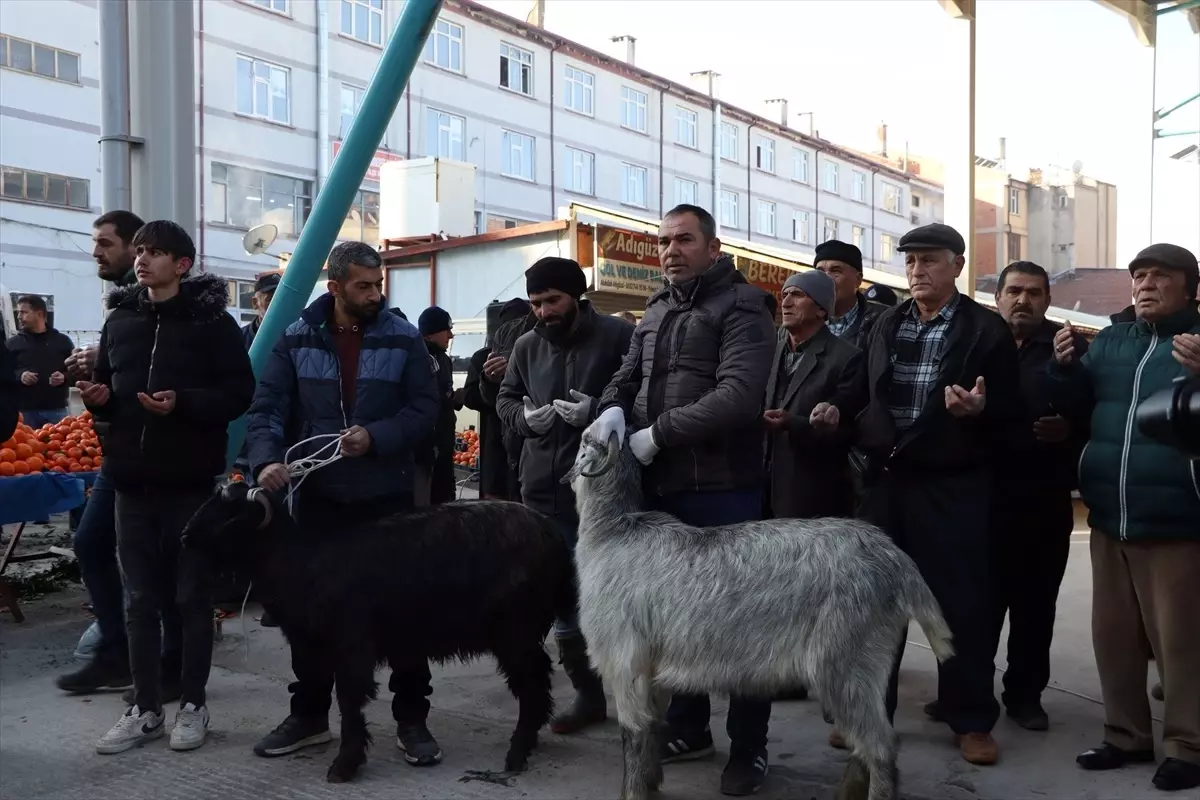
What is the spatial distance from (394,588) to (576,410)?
3.38ft

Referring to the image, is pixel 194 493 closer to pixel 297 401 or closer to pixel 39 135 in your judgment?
pixel 297 401

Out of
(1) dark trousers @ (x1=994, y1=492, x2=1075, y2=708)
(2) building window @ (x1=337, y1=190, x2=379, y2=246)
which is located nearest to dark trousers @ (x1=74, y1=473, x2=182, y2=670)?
(1) dark trousers @ (x1=994, y1=492, x2=1075, y2=708)

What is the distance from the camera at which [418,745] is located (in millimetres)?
4527

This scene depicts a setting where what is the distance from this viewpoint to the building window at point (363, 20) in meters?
27.5

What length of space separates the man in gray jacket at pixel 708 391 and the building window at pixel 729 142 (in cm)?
3468

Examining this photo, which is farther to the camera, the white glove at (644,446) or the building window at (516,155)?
the building window at (516,155)

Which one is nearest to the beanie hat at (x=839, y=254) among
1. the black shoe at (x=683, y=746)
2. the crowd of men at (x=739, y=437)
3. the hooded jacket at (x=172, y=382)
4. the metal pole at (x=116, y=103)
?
the crowd of men at (x=739, y=437)

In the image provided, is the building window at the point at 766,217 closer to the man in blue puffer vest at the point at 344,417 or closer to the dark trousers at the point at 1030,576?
the dark trousers at the point at 1030,576

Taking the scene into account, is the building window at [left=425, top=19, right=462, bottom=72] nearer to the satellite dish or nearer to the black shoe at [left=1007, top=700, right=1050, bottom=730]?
the satellite dish

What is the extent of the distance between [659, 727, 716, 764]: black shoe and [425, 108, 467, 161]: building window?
2583cm

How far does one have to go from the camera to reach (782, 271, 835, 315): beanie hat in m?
4.91

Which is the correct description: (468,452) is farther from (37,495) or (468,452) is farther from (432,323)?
(37,495)

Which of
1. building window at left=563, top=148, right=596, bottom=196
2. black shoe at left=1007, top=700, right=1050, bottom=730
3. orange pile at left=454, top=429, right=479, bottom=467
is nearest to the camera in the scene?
black shoe at left=1007, top=700, right=1050, bottom=730

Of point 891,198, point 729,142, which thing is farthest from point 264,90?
point 891,198
